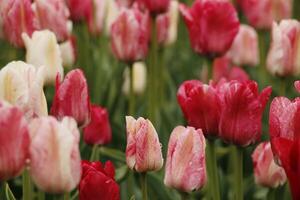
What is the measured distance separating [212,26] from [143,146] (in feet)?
1.91

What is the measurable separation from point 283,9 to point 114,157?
29.2 inches

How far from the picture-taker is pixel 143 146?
1.25 meters

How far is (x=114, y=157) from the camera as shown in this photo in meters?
1.81

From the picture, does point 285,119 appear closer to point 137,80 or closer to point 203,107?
point 203,107

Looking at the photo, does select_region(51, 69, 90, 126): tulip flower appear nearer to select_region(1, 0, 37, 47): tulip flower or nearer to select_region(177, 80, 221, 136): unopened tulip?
select_region(177, 80, 221, 136): unopened tulip

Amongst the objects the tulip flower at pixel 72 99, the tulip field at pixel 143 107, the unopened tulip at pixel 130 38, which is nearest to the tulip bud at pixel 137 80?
the tulip field at pixel 143 107

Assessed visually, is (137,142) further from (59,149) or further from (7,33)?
(7,33)

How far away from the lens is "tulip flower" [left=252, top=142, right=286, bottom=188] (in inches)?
59.1

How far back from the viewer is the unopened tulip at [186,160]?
1.24 meters

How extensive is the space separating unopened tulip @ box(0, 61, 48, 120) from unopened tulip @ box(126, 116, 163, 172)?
0.14 m

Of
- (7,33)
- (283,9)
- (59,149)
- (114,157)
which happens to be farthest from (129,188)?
(283,9)

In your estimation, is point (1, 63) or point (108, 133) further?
point (1, 63)

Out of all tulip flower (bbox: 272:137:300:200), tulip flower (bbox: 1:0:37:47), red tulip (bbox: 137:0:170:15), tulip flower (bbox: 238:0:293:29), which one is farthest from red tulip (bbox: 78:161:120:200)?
tulip flower (bbox: 238:0:293:29)

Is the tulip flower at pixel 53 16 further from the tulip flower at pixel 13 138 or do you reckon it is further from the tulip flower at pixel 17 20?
the tulip flower at pixel 13 138
